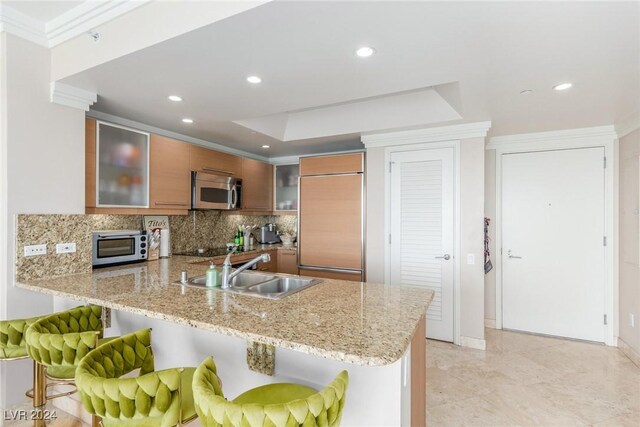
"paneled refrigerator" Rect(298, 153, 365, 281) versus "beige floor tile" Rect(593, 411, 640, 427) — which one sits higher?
"paneled refrigerator" Rect(298, 153, 365, 281)

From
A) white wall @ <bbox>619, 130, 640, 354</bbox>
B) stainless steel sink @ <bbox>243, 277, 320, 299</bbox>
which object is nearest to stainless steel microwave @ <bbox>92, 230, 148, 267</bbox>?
stainless steel sink @ <bbox>243, 277, 320, 299</bbox>

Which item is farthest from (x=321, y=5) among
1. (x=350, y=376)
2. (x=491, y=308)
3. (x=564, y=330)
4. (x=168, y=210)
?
(x=564, y=330)

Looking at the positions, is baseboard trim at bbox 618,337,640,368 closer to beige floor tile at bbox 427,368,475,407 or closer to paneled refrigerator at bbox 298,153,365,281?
beige floor tile at bbox 427,368,475,407

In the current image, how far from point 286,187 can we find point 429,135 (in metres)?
2.24

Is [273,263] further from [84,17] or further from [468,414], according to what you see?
[84,17]

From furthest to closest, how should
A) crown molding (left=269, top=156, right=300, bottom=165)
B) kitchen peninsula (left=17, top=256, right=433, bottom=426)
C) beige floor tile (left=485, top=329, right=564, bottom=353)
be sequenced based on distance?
crown molding (left=269, top=156, right=300, bottom=165)
beige floor tile (left=485, top=329, right=564, bottom=353)
kitchen peninsula (left=17, top=256, right=433, bottom=426)

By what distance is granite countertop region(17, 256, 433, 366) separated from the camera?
1188mm

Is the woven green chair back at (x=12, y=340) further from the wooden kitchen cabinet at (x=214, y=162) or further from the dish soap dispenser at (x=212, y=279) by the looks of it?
the wooden kitchen cabinet at (x=214, y=162)

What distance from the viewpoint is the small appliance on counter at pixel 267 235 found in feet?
16.1

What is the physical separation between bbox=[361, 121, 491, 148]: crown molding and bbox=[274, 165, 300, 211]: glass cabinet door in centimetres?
144

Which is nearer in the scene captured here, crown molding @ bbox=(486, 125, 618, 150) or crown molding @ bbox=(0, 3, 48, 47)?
crown molding @ bbox=(0, 3, 48, 47)

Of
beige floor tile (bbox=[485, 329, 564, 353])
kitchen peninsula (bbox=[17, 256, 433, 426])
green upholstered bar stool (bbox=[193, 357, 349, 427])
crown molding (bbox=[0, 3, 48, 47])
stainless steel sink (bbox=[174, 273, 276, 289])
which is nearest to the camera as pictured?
green upholstered bar stool (bbox=[193, 357, 349, 427])

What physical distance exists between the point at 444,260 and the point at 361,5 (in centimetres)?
267

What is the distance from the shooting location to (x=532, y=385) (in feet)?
8.45
